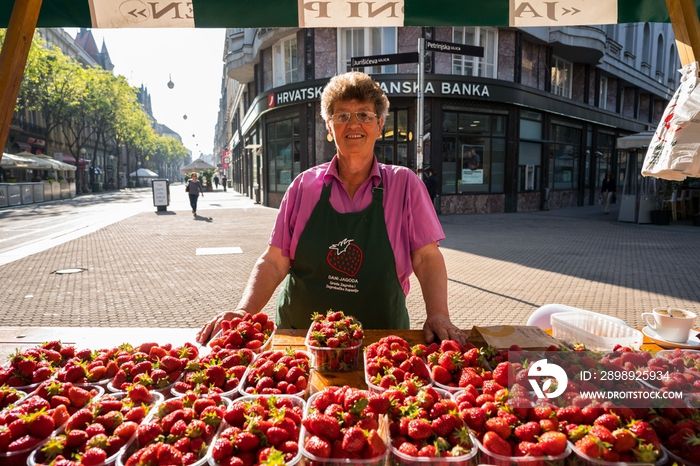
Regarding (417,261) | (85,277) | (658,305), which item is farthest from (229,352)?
(85,277)

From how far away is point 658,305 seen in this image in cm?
680

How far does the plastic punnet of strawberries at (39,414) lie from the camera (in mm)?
1369

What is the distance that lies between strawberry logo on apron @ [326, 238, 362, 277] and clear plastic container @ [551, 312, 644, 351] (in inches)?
45.5

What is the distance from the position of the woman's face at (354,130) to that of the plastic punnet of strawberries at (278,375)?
1.38 meters

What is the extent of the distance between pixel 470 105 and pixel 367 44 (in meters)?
5.42

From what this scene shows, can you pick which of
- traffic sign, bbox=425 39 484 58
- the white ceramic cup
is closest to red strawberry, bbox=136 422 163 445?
the white ceramic cup

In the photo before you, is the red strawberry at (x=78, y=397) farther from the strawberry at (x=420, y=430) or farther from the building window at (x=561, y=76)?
the building window at (x=561, y=76)

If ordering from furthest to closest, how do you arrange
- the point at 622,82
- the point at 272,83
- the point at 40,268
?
the point at 622,82
the point at 272,83
the point at 40,268

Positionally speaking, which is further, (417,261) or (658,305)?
(658,305)

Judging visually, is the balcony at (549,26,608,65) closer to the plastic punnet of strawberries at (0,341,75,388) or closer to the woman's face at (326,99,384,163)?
the woman's face at (326,99,384,163)

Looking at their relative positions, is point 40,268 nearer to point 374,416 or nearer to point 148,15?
point 148,15

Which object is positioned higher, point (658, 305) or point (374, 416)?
point (374, 416)

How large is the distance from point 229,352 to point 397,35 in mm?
20461

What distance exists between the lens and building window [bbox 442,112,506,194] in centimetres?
2091
